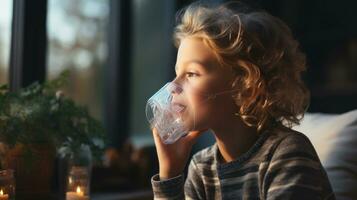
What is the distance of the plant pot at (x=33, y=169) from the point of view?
4.15 ft

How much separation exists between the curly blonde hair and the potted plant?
414 millimetres

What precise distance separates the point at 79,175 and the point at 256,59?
55 cm

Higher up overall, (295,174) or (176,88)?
(176,88)

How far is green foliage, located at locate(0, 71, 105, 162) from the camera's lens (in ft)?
4.09

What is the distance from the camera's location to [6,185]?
1.11m

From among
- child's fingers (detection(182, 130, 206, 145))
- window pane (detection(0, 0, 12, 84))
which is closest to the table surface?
window pane (detection(0, 0, 12, 84))

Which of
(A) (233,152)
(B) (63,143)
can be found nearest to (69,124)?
(B) (63,143)

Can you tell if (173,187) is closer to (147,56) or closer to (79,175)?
(79,175)

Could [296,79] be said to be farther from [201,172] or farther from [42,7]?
[42,7]

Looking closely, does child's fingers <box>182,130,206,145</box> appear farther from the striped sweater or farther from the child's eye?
the child's eye

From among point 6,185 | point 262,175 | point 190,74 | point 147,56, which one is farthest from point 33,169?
point 147,56

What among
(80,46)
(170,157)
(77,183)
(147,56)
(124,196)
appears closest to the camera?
(170,157)

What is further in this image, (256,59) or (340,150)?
(340,150)

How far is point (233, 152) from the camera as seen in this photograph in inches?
46.2
